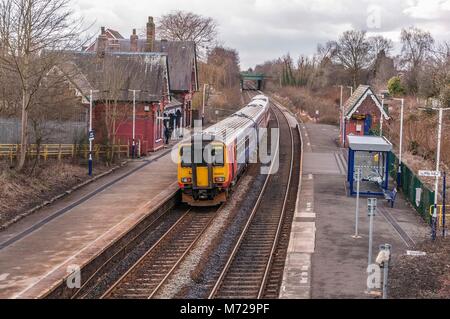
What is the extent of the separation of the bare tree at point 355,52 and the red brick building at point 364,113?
40.8 m

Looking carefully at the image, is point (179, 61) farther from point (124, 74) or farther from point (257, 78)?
point (257, 78)

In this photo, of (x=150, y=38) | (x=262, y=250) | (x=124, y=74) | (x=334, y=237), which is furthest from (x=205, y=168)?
(x=150, y=38)

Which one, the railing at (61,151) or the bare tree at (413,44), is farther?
the bare tree at (413,44)

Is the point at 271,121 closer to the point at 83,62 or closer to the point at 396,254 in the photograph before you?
the point at 83,62

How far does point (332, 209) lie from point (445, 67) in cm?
1905

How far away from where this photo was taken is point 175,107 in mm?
50812

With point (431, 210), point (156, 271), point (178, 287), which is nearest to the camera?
point (178, 287)

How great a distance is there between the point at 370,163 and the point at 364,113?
14.5 m

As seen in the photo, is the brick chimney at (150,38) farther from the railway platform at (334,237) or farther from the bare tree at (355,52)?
the bare tree at (355,52)

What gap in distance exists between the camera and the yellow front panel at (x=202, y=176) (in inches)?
953

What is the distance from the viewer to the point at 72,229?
19859 millimetres

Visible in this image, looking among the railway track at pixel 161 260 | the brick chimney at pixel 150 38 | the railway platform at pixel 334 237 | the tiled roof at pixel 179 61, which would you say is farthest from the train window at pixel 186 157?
the brick chimney at pixel 150 38
